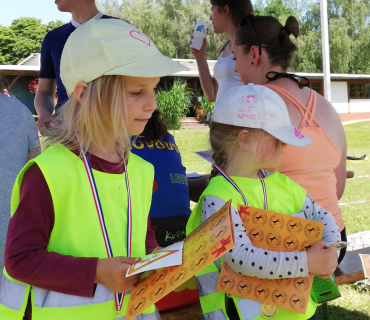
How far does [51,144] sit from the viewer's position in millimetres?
1323

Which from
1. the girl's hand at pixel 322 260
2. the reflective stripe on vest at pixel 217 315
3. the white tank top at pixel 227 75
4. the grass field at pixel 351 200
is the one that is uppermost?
the white tank top at pixel 227 75

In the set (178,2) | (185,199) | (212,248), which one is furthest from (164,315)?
(178,2)

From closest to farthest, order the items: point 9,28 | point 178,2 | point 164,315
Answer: point 164,315 → point 178,2 → point 9,28

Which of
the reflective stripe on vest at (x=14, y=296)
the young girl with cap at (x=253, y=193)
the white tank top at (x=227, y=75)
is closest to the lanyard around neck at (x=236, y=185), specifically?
the young girl with cap at (x=253, y=193)

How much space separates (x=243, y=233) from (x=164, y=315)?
0.63 metres

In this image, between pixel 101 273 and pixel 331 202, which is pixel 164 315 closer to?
pixel 101 273

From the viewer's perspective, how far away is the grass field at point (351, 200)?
3156 millimetres

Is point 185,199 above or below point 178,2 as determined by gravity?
below

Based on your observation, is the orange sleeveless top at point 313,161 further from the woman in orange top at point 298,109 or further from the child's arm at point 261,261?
the child's arm at point 261,261

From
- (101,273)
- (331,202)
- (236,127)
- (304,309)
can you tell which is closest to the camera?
(101,273)

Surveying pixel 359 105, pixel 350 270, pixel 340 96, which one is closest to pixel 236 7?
pixel 350 270

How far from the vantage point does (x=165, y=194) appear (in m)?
2.03

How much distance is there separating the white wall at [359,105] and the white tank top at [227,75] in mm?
27943

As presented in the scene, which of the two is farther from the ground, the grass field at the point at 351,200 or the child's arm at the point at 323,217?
the child's arm at the point at 323,217
